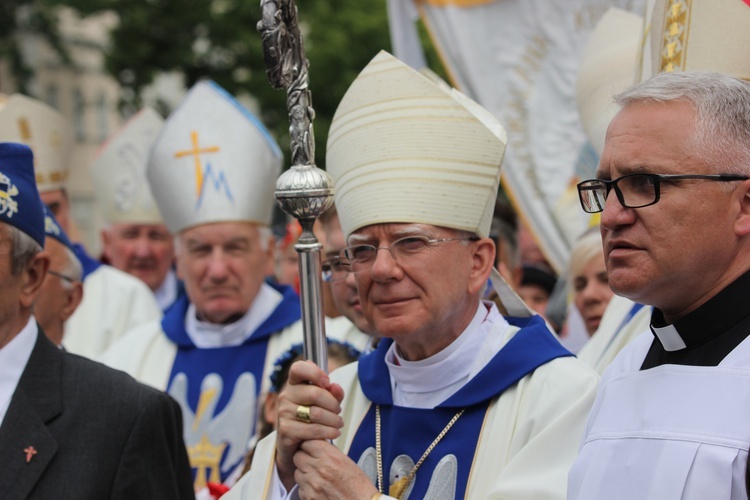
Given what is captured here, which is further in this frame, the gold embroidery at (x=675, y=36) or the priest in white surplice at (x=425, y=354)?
the gold embroidery at (x=675, y=36)

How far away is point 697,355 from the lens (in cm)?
257

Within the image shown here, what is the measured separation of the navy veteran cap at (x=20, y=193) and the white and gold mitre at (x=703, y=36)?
1.89 meters

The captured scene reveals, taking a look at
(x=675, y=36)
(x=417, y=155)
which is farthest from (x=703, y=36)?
(x=417, y=155)

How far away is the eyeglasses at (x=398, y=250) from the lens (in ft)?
11.5

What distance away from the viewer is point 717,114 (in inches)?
100

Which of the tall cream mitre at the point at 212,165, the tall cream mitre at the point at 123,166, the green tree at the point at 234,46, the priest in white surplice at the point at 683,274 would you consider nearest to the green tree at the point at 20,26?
the green tree at the point at 234,46

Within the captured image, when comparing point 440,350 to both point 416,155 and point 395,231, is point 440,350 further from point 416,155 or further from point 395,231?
point 416,155

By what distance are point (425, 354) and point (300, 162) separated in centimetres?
75

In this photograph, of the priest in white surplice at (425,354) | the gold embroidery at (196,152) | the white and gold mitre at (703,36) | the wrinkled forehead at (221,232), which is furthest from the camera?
the gold embroidery at (196,152)

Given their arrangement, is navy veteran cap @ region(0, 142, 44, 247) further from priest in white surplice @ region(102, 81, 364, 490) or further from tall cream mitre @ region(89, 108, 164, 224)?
tall cream mitre @ region(89, 108, 164, 224)

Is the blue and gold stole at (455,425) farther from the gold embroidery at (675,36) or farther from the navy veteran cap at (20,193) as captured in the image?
the navy veteran cap at (20,193)

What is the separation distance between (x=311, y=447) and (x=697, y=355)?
1138 millimetres

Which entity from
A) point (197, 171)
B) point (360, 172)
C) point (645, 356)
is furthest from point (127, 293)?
point (645, 356)

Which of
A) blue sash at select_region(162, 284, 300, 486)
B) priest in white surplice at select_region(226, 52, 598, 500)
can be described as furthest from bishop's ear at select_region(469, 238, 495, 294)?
blue sash at select_region(162, 284, 300, 486)
